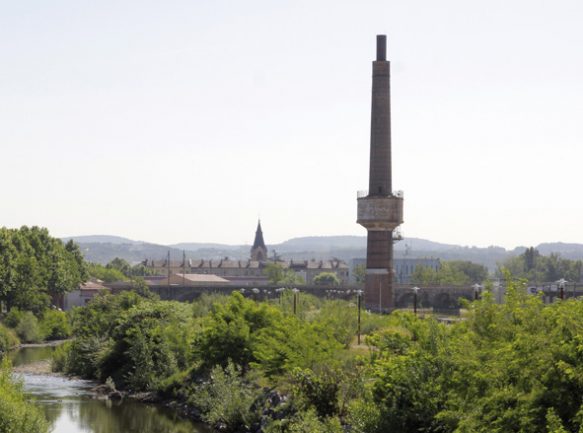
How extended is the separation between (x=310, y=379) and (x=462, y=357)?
1241cm

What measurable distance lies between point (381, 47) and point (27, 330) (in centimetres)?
3909

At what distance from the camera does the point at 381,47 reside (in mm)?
89625

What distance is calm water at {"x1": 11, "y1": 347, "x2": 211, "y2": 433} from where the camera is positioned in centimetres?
5059

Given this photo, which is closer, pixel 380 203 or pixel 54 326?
pixel 380 203

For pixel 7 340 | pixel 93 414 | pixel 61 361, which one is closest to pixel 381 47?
pixel 61 361

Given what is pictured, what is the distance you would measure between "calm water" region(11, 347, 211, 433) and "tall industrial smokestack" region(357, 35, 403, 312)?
33.0 metres

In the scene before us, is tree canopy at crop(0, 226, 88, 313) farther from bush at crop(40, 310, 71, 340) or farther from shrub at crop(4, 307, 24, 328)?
shrub at crop(4, 307, 24, 328)

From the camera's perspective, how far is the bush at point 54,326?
338ft

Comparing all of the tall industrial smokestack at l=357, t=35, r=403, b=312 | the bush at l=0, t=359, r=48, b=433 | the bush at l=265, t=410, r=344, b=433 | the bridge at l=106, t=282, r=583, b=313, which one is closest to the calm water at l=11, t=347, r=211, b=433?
the bush at l=265, t=410, r=344, b=433

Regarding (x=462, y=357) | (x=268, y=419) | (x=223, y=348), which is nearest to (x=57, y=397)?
(x=223, y=348)

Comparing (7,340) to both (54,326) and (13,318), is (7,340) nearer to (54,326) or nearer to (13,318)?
(13,318)

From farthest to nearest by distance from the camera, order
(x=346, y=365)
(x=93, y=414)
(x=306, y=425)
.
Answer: (x=93, y=414) → (x=346, y=365) → (x=306, y=425)

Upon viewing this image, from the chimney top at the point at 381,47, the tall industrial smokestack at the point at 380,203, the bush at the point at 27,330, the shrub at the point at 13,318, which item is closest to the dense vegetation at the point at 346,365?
the tall industrial smokestack at the point at 380,203

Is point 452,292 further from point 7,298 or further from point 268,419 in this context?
point 268,419
